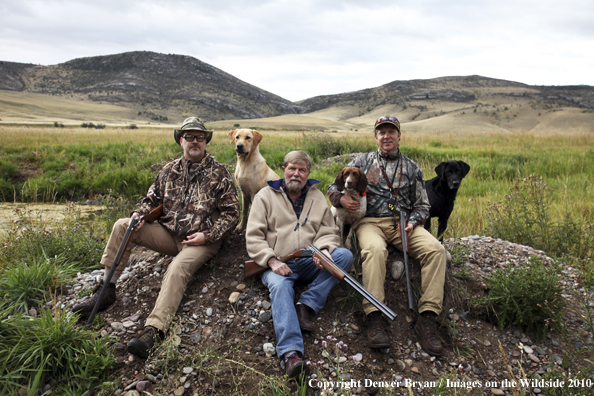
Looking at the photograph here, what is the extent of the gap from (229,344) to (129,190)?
25.9ft

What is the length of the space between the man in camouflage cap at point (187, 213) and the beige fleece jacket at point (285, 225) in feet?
1.37

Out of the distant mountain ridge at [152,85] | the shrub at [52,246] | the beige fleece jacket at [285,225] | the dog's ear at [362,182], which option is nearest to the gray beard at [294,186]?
the beige fleece jacket at [285,225]

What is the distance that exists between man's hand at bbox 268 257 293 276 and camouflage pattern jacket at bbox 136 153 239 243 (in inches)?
30.0

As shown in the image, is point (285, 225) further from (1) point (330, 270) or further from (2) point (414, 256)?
(2) point (414, 256)

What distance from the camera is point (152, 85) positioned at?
398 feet

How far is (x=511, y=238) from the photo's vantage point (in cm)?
546

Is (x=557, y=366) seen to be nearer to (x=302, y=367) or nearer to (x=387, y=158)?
(x=302, y=367)

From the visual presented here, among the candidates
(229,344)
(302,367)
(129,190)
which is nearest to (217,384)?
(229,344)

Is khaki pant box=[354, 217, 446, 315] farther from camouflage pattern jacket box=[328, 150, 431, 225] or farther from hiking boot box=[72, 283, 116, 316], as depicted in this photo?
hiking boot box=[72, 283, 116, 316]

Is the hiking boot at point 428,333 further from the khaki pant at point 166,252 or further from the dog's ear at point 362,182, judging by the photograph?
the khaki pant at point 166,252

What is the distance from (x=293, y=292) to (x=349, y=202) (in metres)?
1.24

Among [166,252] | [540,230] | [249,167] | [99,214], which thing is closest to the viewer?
[166,252]

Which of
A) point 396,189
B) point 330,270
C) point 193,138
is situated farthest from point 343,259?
point 193,138

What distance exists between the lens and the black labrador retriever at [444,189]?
4480mm
